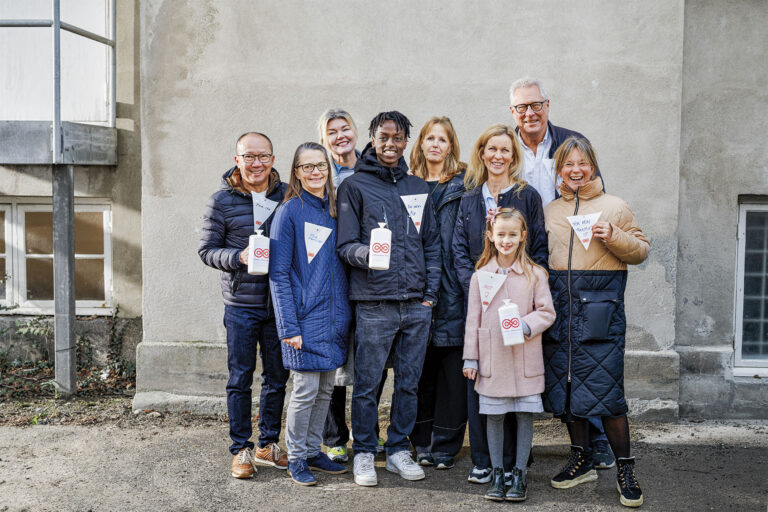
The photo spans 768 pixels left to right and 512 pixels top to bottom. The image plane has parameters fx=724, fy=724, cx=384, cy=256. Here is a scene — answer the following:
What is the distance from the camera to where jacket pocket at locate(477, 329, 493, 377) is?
408 cm

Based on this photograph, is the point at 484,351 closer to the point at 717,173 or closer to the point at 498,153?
the point at 498,153

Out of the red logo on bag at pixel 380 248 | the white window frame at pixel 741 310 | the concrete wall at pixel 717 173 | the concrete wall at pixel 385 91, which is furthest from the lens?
the white window frame at pixel 741 310

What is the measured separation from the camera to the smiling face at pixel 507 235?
4035 millimetres

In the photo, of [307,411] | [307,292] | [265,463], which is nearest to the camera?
[307,292]

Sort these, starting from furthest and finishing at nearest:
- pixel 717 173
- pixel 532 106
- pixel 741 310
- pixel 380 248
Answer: pixel 741 310 → pixel 717 173 → pixel 532 106 → pixel 380 248

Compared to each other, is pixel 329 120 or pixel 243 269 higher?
pixel 329 120

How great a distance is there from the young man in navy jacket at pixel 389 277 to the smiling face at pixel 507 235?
45cm

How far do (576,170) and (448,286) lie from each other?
102 centimetres

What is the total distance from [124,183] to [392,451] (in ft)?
12.4

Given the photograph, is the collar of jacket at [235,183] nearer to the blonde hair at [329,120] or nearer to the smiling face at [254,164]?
the smiling face at [254,164]

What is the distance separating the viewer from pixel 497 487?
4.11 metres

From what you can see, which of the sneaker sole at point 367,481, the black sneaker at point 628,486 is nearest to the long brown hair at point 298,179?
the sneaker sole at point 367,481

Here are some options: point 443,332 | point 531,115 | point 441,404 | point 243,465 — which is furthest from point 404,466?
point 531,115

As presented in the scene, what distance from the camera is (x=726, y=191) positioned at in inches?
233
